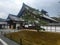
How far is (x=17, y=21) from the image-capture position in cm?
5047

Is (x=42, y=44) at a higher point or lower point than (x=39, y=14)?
lower

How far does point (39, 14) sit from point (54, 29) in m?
5.75

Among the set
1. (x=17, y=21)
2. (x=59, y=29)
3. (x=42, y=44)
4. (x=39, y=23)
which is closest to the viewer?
(x=42, y=44)

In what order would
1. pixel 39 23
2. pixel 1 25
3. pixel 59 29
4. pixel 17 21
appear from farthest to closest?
pixel 1 25, pixel 17 21, pixel 59 29, pixel 39 23

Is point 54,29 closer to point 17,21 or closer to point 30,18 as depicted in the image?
point 30,18

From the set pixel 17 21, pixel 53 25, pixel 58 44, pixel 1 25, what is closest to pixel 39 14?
pixel 53 25

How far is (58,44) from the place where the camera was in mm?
19141

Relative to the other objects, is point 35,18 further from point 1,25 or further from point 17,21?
point 1,25

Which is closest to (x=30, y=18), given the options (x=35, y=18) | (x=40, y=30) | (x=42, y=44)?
(x=35, y=18)

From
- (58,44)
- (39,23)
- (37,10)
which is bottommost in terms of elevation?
(58,44)

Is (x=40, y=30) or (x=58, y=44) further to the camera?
(x=40, y=30)

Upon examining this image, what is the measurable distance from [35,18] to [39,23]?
1601 mm

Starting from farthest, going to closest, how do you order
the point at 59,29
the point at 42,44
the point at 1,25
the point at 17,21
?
1. the point at 1,25
2. the point at 17,21
3. the point at 59,29
4. the point at 42,44

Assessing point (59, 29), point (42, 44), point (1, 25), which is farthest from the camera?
point (1, 25)
